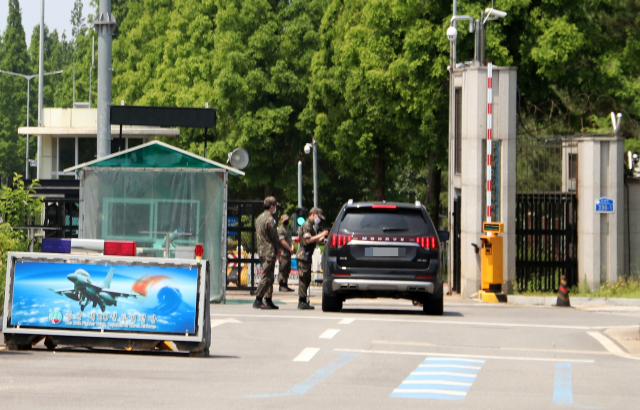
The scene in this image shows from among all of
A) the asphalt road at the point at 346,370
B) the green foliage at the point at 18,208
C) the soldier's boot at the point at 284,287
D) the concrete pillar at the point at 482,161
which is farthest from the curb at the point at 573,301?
the green foliage at the point at 18,208

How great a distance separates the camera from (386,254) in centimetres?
1614

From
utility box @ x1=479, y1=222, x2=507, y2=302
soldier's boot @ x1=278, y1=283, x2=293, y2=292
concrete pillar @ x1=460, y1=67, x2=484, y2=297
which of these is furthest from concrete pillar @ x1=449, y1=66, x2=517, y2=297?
soldier's boot @ x1=278, y1=283, x2=293, y2=292

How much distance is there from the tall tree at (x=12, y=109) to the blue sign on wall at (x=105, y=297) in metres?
91.2

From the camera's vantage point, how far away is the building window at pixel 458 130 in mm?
23891

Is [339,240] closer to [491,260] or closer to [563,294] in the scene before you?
[563,294]

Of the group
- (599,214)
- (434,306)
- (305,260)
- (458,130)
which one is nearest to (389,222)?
→ (434,306)

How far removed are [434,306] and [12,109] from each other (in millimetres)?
91897

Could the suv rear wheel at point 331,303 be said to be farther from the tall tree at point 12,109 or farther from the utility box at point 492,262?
the tall tree at point 12,109

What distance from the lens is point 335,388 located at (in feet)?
28.7

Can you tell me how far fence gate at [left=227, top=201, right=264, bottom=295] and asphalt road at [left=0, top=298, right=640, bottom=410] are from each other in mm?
6024

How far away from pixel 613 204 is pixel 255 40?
3117cm

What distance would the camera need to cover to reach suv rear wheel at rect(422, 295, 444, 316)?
54.0 feet

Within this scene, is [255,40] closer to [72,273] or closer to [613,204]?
[613,204]

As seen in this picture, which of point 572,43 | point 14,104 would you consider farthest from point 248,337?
point 14,104
